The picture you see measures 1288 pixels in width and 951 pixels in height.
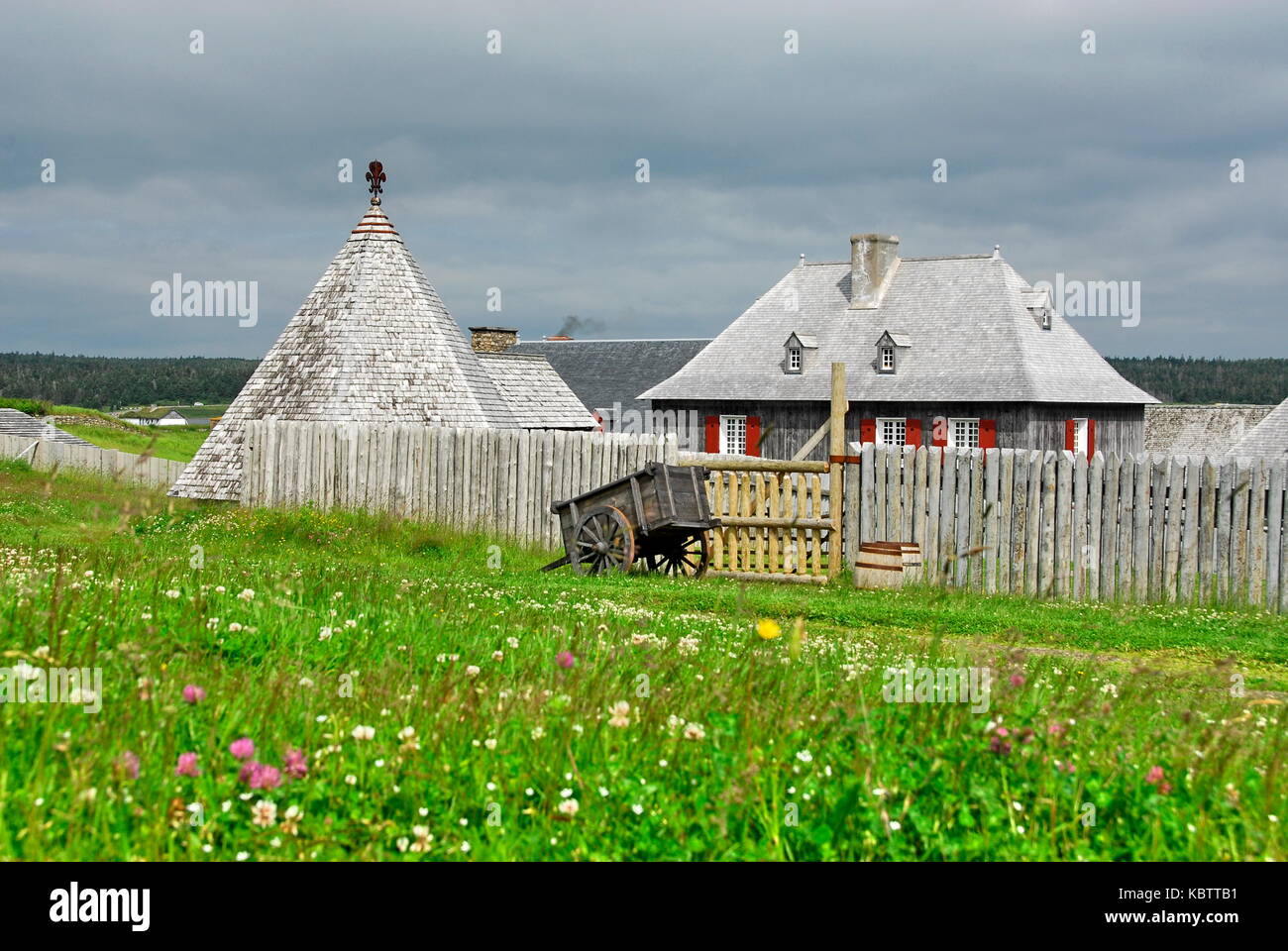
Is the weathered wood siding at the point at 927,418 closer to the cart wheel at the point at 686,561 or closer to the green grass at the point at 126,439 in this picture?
the cart wheel at the point at 686,561

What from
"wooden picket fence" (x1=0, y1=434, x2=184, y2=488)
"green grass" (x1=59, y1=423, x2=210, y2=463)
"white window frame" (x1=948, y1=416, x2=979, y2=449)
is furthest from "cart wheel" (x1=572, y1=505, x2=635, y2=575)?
"green grass" (x1=59, y1=423, x2=210, y2=463)

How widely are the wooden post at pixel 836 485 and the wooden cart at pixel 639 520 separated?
167 centimetres

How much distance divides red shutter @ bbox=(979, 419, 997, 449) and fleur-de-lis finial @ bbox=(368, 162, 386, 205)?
23.3 metres

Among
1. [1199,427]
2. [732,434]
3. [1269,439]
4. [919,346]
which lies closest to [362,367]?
[732,434]

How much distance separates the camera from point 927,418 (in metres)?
40.7

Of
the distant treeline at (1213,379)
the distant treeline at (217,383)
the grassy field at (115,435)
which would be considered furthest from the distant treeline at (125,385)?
the distant treeline at (1213,379)

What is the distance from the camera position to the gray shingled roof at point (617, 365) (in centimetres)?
5844

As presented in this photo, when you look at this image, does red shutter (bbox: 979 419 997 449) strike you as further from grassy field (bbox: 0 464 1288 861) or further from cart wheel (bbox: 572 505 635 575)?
grassy field (bbox: 0 464 1288 861)

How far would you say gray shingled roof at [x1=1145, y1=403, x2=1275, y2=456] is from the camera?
58372 mm
